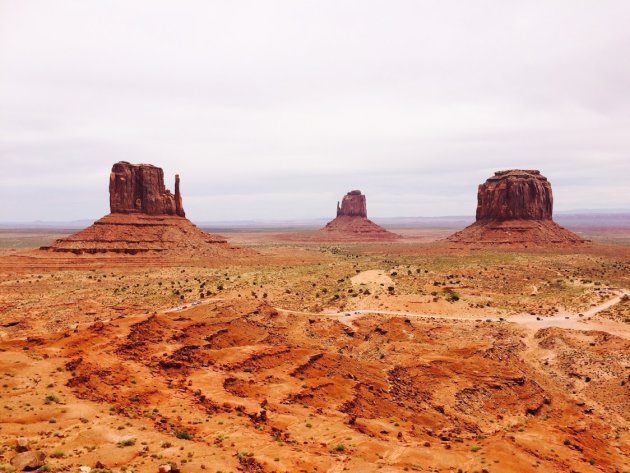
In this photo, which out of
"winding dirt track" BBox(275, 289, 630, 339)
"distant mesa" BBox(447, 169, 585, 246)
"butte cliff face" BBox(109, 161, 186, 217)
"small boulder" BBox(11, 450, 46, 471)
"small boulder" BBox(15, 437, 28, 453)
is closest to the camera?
"small boulder" BBox(11, 450, 46, 471)

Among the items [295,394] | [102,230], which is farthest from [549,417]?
[102,230]

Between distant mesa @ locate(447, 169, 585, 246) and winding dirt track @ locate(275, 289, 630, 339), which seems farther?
distant mesa @ locate(447, 169, 585, 246)

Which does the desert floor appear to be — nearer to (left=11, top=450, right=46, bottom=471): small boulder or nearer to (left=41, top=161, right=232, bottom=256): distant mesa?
(left=11, top=450, right=46, bottom=471): small boulder

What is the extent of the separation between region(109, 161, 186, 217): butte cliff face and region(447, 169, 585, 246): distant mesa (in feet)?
284

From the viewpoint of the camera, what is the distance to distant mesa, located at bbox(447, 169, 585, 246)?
12088 cm

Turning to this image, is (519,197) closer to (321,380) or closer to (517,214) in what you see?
(517,214)

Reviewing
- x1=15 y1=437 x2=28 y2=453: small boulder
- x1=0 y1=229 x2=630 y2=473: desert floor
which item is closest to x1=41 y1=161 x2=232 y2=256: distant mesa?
x1=0 y1=229 x2=630 y2=473: desert floor

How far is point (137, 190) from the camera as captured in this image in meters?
108

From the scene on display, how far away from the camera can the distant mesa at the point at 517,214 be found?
397 feet

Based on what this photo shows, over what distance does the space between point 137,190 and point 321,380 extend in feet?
308

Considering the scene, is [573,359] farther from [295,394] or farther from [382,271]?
[382,271]

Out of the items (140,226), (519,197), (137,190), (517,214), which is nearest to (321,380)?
(140,226)

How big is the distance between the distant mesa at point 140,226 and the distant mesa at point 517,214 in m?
75.8

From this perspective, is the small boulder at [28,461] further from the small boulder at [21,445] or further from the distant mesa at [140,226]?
the distant mesa at [140,226]
